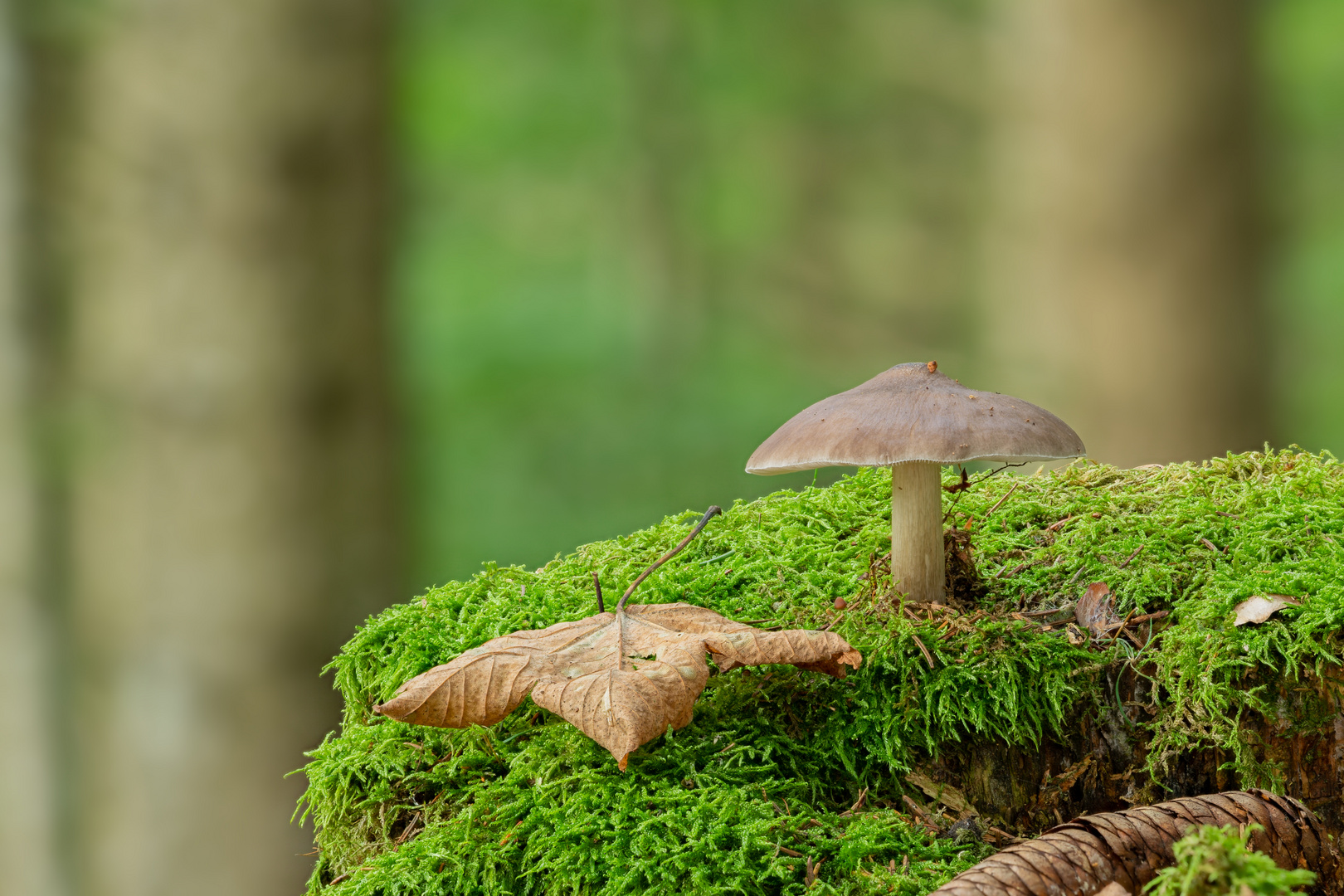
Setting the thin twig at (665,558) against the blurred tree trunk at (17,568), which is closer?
the thin twig at (665,558)

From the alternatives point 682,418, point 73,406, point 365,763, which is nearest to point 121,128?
point 73,406

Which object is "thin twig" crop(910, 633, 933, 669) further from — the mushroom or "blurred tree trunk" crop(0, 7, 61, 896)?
"blurred tree trunk" crop(0, 7, 61, 896)

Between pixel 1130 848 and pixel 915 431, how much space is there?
35.7 inches

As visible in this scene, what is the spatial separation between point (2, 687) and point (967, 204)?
17.1 metres

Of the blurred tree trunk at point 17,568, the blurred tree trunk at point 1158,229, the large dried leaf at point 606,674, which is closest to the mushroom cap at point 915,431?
the large dried leaf at point 606,674

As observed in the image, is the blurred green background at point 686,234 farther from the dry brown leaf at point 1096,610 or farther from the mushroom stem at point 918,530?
the mushroom stem at point 918,530

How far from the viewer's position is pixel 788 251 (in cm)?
1930

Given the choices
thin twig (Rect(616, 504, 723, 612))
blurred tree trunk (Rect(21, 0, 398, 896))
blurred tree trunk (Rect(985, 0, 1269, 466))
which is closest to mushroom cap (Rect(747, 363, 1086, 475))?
thin twig (Rect(616, 504, 723, 612))

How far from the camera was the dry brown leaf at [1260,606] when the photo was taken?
2.33 metres

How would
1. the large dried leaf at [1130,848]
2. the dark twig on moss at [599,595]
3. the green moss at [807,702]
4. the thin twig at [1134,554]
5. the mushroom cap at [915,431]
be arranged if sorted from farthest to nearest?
1. the thin twig at [1134,554]
2. the dark twig on moss at [599,595]
3. the mushroom cap at [915,431]
4. the green moss at [807,702]
5. the large dried leaf at [1130,848]

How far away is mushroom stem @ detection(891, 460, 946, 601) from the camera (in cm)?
256

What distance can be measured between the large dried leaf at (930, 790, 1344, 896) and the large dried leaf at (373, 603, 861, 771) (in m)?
0.60

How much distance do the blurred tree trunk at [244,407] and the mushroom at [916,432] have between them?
4301 mm

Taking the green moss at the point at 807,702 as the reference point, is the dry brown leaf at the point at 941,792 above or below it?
below
